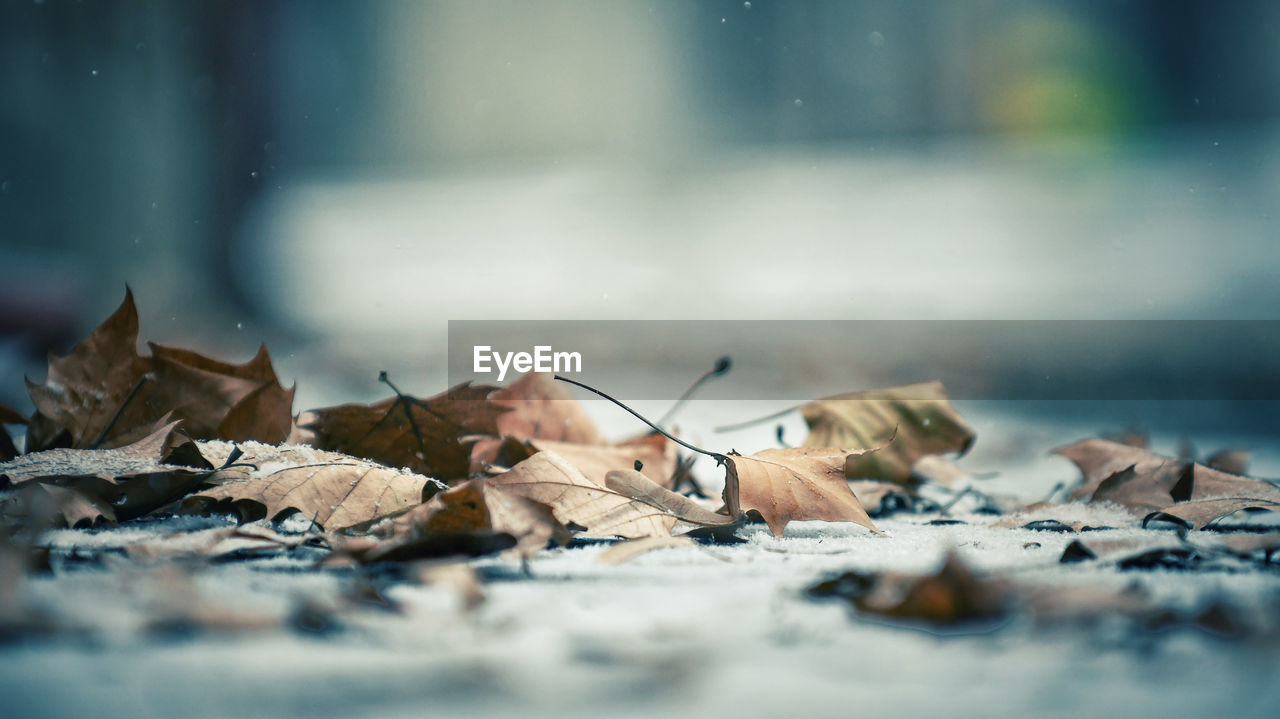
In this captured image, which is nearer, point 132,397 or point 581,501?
point 581,501

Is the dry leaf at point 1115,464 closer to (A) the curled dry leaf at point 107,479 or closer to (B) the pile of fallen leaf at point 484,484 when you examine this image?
(B) the pile of fallen leaf at point 484,484

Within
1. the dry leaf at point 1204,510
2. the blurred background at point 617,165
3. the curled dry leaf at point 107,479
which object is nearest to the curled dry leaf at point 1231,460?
the dry leaf at point 1204,510

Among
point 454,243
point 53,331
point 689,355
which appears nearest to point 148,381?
point 689,355

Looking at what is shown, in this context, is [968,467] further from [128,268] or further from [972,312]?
[128,268]

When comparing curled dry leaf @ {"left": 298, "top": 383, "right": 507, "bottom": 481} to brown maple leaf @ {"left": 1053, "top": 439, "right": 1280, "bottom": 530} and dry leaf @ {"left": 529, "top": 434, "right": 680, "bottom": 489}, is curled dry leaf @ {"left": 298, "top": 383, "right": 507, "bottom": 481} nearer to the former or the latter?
dry leaf @ {"left": 529, "top": 434, "right": 680, "bottom": 489}

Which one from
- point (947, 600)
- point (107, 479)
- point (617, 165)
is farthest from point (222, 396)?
point (617, 165)

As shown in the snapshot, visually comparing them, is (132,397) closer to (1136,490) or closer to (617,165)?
(1136,490)

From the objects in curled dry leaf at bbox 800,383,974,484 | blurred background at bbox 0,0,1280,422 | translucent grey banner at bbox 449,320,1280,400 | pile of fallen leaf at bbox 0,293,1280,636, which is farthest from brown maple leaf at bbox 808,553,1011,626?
blurred background at bbox 0,0,1280,422
